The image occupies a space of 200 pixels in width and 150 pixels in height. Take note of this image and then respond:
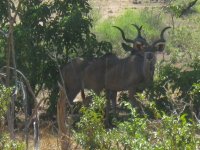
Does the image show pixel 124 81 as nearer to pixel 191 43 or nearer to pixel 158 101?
pixel 158 101

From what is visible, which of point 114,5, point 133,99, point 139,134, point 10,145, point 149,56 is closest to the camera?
point 139,134

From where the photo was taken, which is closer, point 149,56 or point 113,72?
point 149,56

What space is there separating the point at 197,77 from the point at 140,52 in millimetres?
1402

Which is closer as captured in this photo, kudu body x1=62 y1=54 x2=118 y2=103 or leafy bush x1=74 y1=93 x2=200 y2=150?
leafy bush x1=74 y1=93 x2=200 y2=150

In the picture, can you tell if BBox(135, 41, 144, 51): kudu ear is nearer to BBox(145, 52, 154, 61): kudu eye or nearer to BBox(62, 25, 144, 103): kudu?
BBox(62, 25, 144, 103): kudu

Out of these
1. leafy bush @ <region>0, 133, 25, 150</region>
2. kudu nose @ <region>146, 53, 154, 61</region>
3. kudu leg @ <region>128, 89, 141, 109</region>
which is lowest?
kudu leg @ <region>128, 89, 141, 109</region>

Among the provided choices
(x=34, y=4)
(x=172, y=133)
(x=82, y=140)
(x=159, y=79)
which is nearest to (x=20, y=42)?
(x=34, y=4)

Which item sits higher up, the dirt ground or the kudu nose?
the dirt ground

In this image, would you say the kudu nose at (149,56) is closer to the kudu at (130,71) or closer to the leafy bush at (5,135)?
the kudu at (130,71)

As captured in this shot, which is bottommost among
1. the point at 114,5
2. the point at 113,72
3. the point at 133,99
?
the point at 133,99

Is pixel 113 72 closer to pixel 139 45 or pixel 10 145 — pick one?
pixel 139 45

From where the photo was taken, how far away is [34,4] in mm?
14836

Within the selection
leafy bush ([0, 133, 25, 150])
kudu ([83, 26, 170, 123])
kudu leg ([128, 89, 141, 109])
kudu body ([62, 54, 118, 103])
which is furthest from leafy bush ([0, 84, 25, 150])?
kudu ([83, 26, 170, 123])

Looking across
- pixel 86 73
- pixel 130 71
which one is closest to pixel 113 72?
pixel 130 71
